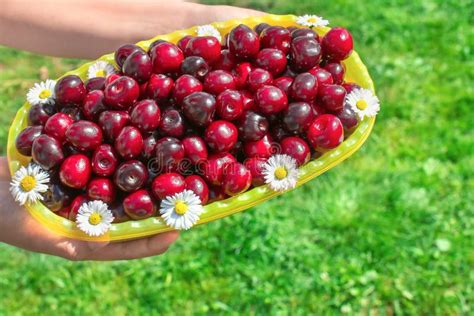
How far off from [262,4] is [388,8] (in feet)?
3.22

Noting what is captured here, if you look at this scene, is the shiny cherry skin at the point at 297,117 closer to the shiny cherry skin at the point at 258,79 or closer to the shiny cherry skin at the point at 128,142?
the shiny cherry skin at the point at 258,79

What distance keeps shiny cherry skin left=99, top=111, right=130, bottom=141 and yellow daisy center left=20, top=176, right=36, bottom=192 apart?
29cm

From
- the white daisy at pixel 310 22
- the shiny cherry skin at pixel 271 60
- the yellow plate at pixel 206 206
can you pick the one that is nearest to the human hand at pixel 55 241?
the yellow plate at pixel 206 206

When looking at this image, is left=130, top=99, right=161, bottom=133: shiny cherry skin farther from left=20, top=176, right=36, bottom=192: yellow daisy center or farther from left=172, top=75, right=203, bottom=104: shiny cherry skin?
left=20, top=176, right=36, bottom=192: yellow daisy center

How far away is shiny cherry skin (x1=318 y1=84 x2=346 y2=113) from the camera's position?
2.14 m

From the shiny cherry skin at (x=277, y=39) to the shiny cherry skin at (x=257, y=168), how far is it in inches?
18.8

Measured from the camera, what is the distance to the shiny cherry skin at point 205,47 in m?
2.23

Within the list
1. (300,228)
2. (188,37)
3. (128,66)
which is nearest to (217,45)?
(188,37)

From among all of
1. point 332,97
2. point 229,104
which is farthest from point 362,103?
point 229,104

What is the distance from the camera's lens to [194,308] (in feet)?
10.2

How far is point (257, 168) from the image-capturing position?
209cm

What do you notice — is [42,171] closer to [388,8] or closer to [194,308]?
[194,308]

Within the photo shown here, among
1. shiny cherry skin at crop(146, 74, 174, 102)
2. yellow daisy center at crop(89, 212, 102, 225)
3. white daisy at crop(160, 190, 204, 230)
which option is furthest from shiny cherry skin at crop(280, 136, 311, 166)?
yellow daisy center at crop(89, 212, 102, 225)

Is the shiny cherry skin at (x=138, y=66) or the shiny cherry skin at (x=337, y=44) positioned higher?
the shiny cherry skin at (x=337, y=44)
